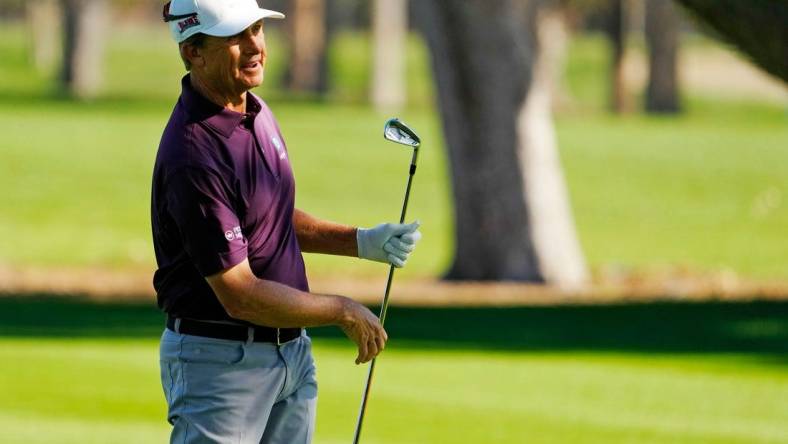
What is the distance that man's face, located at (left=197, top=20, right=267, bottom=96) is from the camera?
17.5 feet

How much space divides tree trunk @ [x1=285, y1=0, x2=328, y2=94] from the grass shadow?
132 ft

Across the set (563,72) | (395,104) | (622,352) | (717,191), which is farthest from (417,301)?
(563,72)

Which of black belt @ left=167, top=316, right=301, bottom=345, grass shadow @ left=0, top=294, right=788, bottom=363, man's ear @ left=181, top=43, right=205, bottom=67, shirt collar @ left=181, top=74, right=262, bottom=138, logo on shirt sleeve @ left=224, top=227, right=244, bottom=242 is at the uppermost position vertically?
man's ear @ left=181, top=43, right=205, bottom=67

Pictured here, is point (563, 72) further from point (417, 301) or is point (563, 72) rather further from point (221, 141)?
point (221, 141)

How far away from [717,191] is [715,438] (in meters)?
20.5

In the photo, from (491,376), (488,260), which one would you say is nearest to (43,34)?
(488,260)

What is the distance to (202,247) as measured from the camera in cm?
516

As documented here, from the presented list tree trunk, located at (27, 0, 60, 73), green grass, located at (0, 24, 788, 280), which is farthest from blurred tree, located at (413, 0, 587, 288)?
tree trunk, located at (27, 0, 60, 73)

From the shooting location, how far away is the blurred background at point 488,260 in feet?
34.4

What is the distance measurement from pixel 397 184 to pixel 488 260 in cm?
1054

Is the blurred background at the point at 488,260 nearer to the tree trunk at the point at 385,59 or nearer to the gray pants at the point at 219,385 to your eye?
the gray pants at the point at 219,385

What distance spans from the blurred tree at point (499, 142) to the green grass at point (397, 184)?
2.31 metres

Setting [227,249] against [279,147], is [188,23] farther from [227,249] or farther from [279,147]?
[227,249]

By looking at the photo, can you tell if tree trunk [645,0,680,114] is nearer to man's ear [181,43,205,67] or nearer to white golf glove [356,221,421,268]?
white golf glove [356,221,421,268]
